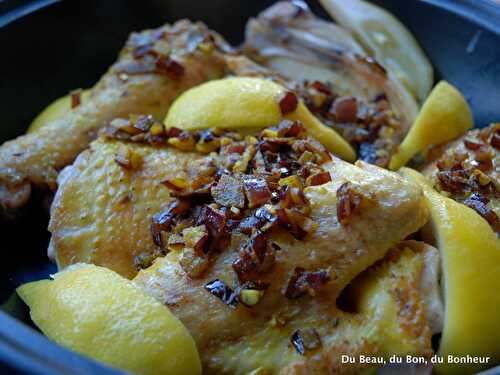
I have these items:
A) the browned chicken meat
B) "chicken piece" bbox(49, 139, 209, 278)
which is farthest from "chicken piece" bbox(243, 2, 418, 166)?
"chicken piece" bbox(49, 139, 209, 278)

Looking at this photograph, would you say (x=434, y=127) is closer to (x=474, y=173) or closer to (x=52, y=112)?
(x=474, y=173)

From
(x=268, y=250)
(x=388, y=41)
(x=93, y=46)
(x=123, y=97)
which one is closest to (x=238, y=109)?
(x=123, y=97)

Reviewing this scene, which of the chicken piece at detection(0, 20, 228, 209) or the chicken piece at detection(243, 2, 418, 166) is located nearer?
the chicken piece at detection(0, 20, 228, 209)

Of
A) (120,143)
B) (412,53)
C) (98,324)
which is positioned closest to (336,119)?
(412,53)

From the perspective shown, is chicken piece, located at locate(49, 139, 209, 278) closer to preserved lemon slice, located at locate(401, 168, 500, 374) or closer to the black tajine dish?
the black tajine dish

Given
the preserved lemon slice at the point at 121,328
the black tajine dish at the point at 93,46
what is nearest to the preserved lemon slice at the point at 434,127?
the black tajine dish at the point at 93,46
